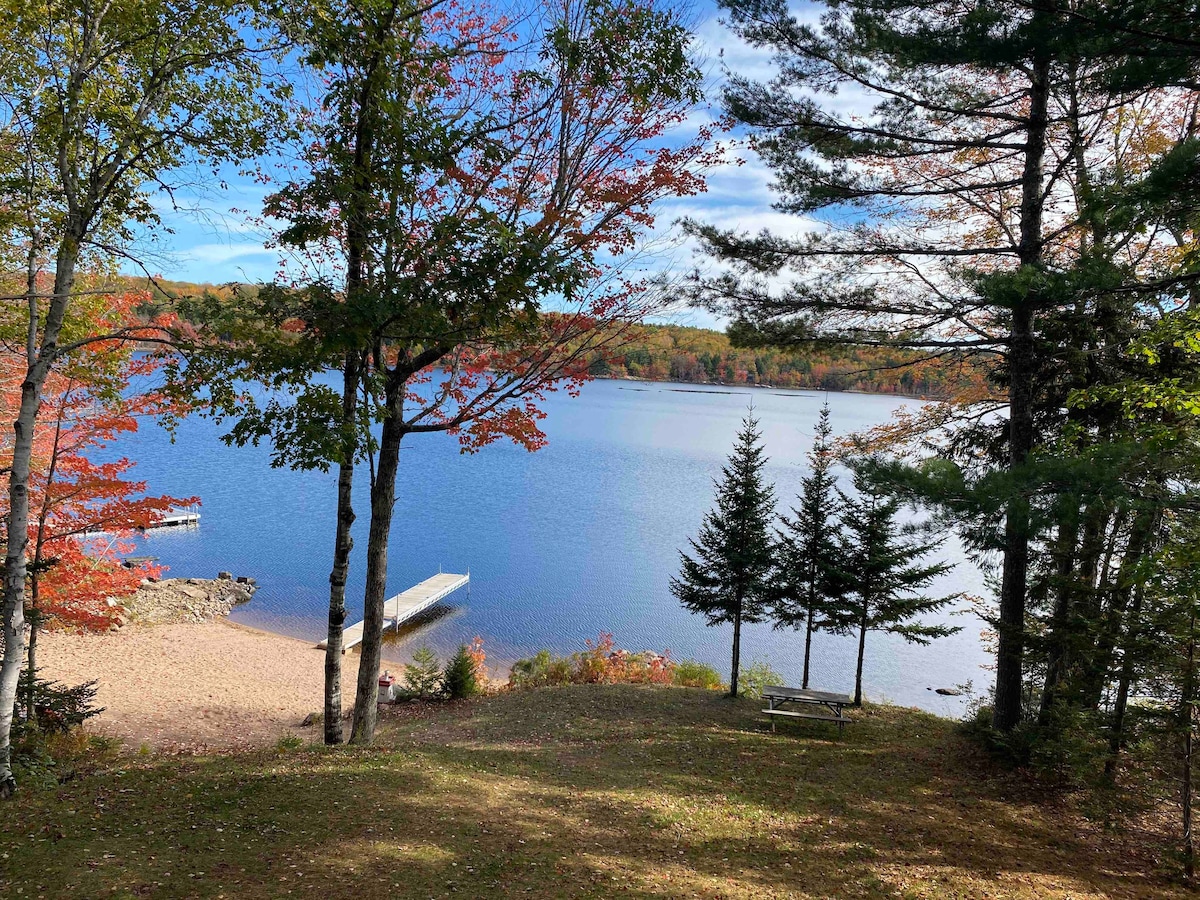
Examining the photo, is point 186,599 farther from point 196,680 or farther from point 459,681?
point 459,681

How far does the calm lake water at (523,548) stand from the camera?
64.2 feet

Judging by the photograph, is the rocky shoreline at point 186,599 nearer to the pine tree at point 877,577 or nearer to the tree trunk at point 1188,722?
the pine tree at point 877,577

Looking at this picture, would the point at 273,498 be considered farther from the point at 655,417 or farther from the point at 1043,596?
the point at 655,417

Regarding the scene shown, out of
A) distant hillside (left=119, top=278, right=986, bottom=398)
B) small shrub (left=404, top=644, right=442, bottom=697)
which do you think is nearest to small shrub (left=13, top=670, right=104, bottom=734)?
distant hillside (left=119, top=278, right=986, bottom=398)

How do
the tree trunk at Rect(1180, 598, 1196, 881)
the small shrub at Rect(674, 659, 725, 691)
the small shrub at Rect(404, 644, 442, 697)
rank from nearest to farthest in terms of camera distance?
the tree trunk at Rect(1180, 598, 1196, 881)
the small shrub at Rect(404, 644, 442, 697)
the small shrub at Rect(674, 659, 725, 691)

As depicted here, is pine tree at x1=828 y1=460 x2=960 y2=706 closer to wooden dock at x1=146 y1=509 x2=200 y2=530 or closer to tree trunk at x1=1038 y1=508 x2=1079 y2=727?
tree trunk at x1=1038 y1=508 x2=1079 y2=727

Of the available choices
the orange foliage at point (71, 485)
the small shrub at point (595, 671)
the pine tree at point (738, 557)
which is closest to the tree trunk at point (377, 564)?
the orange foliage at point (71, 485)

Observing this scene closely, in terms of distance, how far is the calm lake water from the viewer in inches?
770

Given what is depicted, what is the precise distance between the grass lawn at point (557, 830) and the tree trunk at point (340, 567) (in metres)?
0.54

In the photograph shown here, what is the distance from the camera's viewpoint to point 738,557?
490 inches

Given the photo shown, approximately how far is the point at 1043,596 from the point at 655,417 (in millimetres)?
68732

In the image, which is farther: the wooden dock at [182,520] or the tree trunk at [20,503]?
the wooden dock at [182,520]

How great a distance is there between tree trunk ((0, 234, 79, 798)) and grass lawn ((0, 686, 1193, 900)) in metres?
0.62

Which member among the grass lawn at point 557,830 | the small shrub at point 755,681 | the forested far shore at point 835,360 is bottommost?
the small shrub at point 755,681
